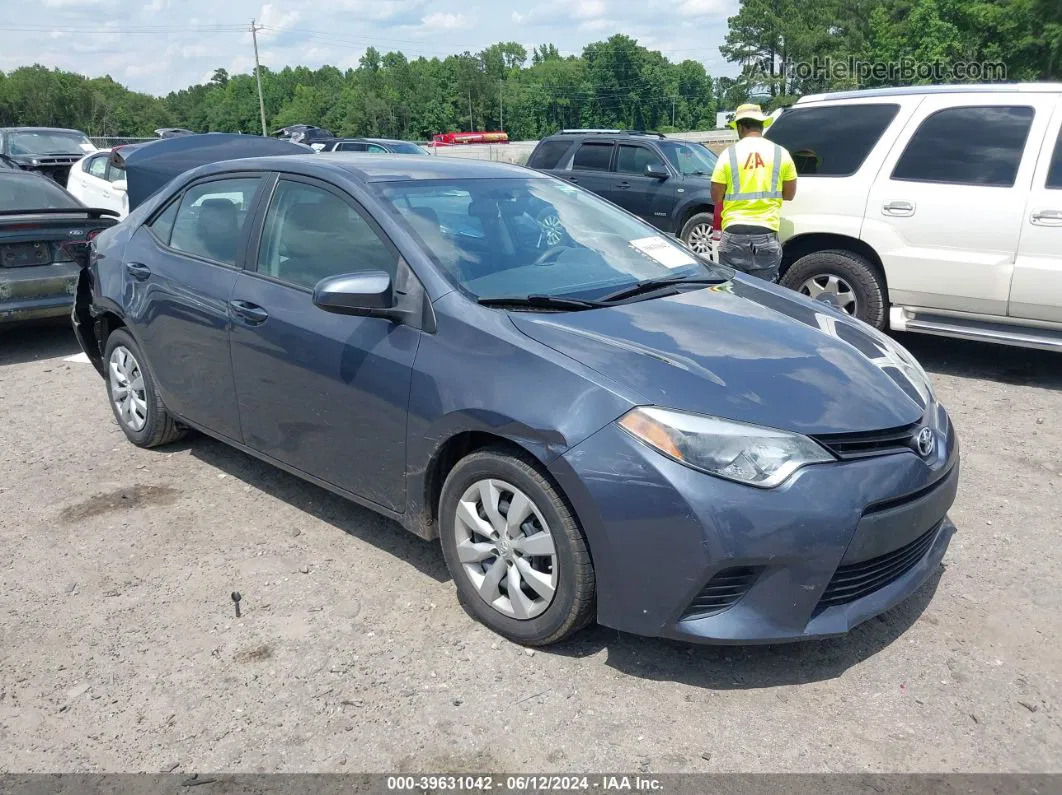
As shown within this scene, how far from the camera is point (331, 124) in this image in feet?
411

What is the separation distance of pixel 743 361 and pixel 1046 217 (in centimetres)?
404

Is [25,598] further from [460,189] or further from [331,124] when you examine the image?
[331,124]

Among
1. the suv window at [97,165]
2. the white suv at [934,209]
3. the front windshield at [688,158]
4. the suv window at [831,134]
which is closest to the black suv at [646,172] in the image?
the front windshield at [688,158]

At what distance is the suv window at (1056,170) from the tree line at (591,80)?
157 feet

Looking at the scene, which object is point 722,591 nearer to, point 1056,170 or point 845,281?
point 845,281

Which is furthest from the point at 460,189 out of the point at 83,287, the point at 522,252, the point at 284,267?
the point at 83,287

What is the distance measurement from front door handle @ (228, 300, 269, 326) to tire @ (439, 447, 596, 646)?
1.27m

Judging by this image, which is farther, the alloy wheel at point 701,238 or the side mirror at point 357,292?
the alloy wheel at point 701,238

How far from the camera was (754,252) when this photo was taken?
21.8 feet

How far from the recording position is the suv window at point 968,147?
20.4 feet

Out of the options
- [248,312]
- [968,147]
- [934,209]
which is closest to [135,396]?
[248,312]

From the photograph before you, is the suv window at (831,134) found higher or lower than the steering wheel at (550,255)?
higher

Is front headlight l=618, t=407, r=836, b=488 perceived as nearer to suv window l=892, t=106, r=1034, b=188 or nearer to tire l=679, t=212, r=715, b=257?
suv window l=892, t=106, r=1034, b=188

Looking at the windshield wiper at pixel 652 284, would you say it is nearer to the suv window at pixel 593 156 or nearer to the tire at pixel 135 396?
the tire at pixel 135 396
